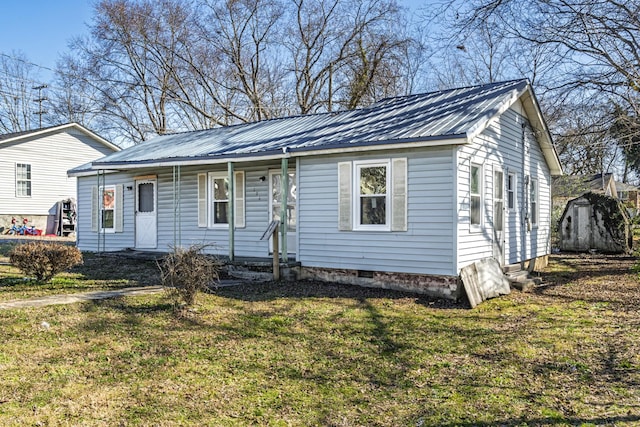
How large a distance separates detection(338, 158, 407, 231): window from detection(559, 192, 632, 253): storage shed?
35.0 ft

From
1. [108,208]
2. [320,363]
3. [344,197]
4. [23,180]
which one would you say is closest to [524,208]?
[344,197]

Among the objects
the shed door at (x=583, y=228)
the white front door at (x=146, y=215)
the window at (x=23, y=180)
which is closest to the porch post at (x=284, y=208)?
the white front door at (x=146, y=215)

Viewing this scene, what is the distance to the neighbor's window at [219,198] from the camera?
13.4 metres

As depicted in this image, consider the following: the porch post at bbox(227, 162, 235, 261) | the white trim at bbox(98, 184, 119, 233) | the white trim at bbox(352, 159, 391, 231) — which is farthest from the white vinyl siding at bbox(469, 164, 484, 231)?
the white trim at bbox(98, 184, 119, 233)

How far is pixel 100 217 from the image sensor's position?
1625 centimetres

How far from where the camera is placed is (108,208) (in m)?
16.1

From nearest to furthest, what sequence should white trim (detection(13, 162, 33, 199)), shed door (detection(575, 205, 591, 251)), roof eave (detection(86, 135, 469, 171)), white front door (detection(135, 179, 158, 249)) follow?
roof eave (detection(86, 135, 469, 171))
white front door (detection(135, 179, 158, 249))
shed door (detection(575, 205, 591, 251))
white trim (detection(13, 162, 33, 199))

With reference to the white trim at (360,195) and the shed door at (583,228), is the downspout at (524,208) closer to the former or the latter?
the white trim at (360,195)

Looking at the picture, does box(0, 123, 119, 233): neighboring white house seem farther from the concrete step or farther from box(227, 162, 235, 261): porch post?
the concrete step

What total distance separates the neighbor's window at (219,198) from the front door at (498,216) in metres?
6.36

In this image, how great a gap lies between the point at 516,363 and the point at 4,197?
24.3 metres

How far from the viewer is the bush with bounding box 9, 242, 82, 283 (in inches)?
385

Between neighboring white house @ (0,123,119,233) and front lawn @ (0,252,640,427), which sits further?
neighboring white house @ (0,123,119,233)

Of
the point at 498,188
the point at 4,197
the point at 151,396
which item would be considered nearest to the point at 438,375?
the point at 151,396
